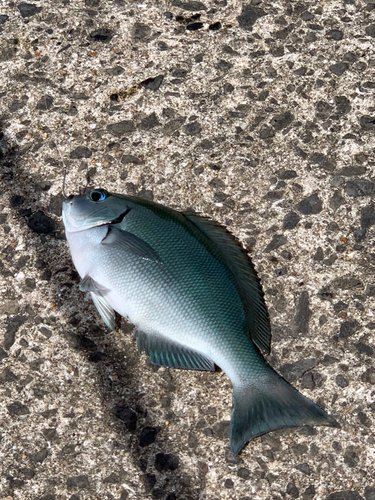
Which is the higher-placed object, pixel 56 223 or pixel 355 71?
pixel 355 71

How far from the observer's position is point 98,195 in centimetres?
254

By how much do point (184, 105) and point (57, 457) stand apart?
182 centimetres

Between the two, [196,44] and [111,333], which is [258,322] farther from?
[196,44]

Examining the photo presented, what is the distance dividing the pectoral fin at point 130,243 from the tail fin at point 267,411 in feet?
2.13

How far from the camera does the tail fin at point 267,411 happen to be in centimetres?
211

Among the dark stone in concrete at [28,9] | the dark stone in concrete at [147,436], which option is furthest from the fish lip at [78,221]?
the dark stone in concrete at [28,9]

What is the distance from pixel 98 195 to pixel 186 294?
0.64 metres

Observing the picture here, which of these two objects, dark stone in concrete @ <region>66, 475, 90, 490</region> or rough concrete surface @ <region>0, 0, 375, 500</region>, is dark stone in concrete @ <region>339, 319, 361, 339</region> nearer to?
rough concrete surface @ <region>0, 0, 375, 500</region>

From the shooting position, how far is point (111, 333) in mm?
2576

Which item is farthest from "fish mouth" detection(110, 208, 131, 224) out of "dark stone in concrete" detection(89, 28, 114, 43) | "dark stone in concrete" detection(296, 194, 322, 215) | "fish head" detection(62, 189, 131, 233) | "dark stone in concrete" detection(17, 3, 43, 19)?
"dark stone in concrete" detection(17, 3, 43, 19)

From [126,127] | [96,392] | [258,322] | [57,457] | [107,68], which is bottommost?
[57,457]

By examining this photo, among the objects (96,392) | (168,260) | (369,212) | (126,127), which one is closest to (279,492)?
(96,392)

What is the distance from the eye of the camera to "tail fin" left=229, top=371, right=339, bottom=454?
6.91ft

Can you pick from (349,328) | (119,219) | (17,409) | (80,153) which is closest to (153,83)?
(80,153)
